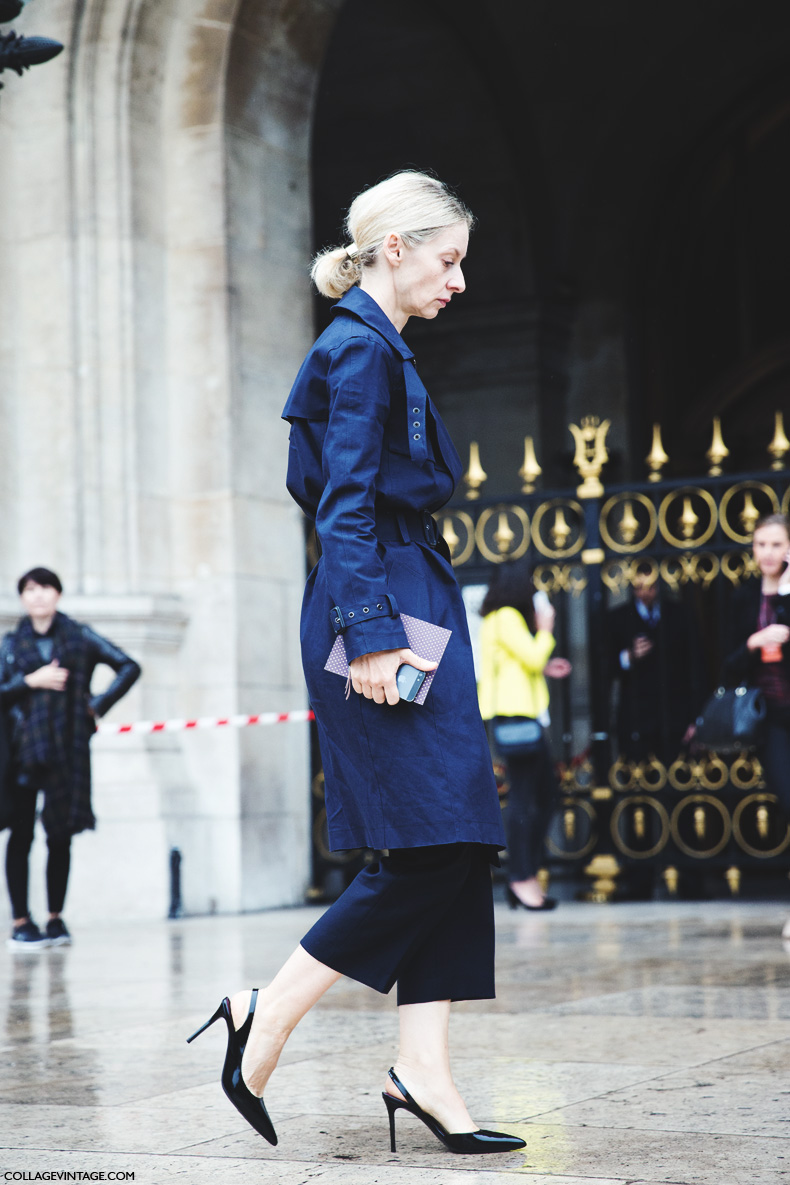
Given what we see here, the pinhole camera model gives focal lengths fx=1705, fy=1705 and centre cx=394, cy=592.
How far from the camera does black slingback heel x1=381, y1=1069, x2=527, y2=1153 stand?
308 centimetres

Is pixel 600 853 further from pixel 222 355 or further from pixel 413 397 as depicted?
pixel 413 397

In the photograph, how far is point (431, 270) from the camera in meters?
3.31

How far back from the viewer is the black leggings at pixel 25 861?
7.54 m

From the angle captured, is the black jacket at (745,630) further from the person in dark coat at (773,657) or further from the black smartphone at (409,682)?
the black smartphone at (409,682)

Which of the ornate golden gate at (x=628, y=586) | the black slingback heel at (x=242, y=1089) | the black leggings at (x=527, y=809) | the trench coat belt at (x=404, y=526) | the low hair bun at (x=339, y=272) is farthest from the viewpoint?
the ornate golden gate at (x=628, y=586)

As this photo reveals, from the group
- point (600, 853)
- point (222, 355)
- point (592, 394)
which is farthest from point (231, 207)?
point (592, 394)

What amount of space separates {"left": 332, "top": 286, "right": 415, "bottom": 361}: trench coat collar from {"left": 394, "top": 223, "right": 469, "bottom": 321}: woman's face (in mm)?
72

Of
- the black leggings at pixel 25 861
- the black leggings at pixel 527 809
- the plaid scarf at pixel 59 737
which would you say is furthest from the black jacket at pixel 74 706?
the black leggings at pixel 527 809

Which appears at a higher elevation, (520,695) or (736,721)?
(520,695)

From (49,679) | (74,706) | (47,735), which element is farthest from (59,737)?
(49,679)

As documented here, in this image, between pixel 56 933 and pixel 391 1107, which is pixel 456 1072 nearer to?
pixel 391 1107

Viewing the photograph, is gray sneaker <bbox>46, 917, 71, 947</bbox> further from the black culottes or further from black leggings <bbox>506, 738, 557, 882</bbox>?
the black culottes

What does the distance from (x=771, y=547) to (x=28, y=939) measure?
3.62 metres

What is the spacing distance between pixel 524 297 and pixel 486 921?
35.9 ft
